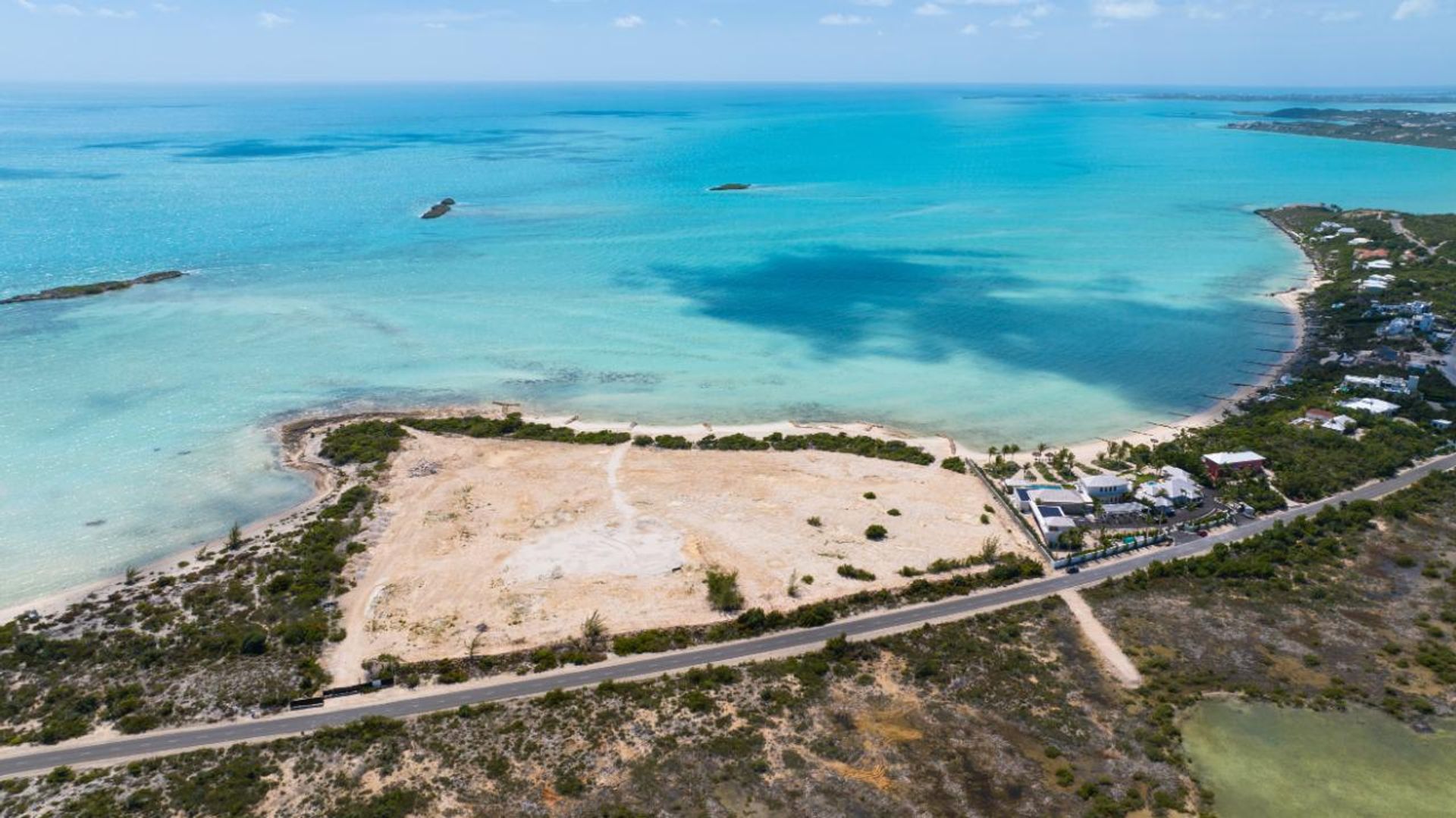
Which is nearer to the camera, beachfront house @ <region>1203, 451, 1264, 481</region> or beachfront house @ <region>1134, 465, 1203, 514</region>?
beachfront house @ <region>1134, 465, 1203, 514</region>

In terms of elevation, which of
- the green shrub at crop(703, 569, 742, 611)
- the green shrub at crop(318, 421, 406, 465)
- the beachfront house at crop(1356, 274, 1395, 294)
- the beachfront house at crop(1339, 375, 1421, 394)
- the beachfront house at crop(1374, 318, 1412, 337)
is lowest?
the green shrub at crop(703, 569, 742, 611)

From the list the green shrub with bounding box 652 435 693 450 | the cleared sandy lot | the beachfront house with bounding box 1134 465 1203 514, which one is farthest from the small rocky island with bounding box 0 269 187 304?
the beachfront house with bounding box 1134 465 1203 514

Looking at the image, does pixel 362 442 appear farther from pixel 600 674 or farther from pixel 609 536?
pixel 600 674

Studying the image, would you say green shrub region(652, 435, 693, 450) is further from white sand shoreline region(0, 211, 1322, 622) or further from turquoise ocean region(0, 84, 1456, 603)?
turquoise ocean region(0, 84, 1456, 603)

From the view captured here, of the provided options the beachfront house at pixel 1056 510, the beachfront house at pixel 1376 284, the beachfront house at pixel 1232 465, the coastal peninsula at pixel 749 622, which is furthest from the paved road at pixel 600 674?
the beachfront house at pixel 1376 284

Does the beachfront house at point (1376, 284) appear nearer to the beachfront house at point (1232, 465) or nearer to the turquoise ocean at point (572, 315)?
the turquoise ocean at point (572, 315)

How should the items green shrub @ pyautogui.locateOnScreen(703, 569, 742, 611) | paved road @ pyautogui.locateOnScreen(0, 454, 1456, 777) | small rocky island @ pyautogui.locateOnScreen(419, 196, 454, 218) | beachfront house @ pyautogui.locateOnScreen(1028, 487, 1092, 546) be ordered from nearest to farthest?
paved road @ pyautogui.locateOnScreen(0, 454, 1456, 777) < green shrub @ pyautogui.locateOnScreen(703, 569, 742, 611) < beachfront house @ pyautogui.locateOnScreen(1028, 487, 1092, 546) < small rocky island @ pyautogui.locateOnScreen(419, 196, 454, 218)

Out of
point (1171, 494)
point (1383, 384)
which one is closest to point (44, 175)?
point (1171, 494)

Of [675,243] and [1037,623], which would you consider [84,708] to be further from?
[675,243]
